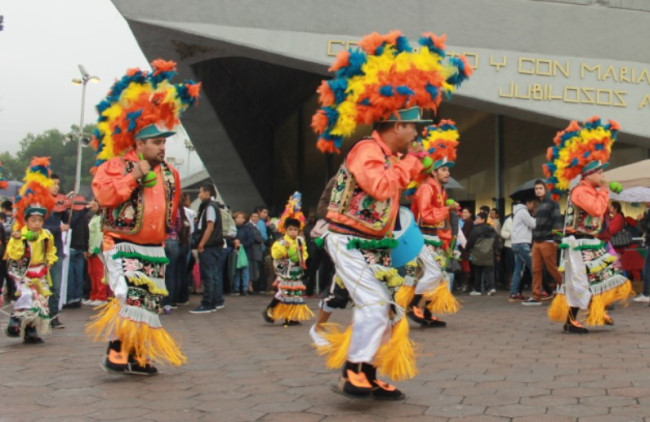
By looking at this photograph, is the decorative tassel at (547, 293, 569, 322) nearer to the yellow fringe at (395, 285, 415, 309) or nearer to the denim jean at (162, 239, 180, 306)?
the yellow fringe at (395, 285, 415, 309)

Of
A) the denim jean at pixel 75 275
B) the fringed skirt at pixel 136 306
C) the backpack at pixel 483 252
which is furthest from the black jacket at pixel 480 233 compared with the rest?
the fringed skirt at pixel 136 306

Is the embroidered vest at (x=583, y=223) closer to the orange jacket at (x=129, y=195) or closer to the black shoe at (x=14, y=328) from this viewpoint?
the orange jacket at (x=129, y=195)

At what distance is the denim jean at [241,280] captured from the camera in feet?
51.0

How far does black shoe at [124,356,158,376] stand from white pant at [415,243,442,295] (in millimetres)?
3667

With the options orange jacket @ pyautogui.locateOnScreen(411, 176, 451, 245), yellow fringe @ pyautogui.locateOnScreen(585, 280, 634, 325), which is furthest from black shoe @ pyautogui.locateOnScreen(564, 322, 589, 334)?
orange jacket @ pyautogui.locateOnScreen(411, 176, 451, 245)

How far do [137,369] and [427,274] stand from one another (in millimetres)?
3876

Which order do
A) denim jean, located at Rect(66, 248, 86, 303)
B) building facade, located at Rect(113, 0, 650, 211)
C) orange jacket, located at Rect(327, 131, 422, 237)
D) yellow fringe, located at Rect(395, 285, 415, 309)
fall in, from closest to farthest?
1. orange jacket, located at Rect(327, 131, 422, 237)
2. yellow fringe, located at Rect(395, 285, 415, 309)
3. denim jean, located at Rect(66, 248, 86, 303)
4. building facade, located at Rect(113, 0, 650, 211)

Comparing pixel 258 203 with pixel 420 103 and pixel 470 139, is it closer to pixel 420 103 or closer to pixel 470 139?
pixel 470 139

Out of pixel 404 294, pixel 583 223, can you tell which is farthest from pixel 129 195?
pixel 583 223

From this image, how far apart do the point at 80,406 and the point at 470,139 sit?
51.8 feet

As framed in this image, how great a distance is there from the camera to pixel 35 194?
8.20m

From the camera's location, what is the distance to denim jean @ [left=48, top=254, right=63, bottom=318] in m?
8.93

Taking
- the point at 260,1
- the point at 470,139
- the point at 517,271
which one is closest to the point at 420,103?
the point at 517,271

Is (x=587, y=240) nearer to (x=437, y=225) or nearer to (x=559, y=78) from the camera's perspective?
(x=437, y=225)
